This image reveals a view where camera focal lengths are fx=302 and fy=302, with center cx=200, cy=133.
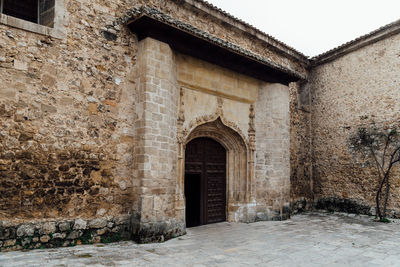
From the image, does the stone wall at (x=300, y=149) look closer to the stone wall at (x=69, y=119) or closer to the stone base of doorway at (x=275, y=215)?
the stone base of doorway at (x=275, y=215)

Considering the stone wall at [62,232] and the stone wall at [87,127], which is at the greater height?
the stone wall at [87,127]

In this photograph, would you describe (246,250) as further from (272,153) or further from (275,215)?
(272,153)

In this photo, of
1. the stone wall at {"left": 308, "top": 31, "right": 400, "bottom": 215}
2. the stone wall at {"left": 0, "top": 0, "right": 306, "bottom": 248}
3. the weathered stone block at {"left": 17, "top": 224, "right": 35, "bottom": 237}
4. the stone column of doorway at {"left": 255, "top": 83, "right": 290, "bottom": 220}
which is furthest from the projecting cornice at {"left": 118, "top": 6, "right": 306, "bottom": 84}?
the weathered stone block at {"left": 17, "top": 224, "right": 35, "bottom": 237}

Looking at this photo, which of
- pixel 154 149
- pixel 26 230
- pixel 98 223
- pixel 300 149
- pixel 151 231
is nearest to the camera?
pixel 26 230

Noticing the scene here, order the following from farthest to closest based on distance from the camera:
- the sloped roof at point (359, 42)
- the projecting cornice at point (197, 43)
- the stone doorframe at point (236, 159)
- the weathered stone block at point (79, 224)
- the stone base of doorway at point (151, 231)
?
the sloped roof at point (359, 42) < the stone doorframe at point (236, 159) < the projecting cornice at point (197, 43) < the stone base of doorway at point (151, 231) < the weathered stone block at point (79, 224)

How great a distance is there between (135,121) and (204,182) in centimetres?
285

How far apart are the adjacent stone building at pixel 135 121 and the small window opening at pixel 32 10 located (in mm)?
23

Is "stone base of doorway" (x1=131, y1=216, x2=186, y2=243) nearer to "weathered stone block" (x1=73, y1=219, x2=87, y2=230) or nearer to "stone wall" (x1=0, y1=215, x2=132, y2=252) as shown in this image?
"stone wall" (x1=0, y1=215, x2=132, y2=252)

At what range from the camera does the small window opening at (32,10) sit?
18.0ft

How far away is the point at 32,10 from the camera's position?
19.9ft

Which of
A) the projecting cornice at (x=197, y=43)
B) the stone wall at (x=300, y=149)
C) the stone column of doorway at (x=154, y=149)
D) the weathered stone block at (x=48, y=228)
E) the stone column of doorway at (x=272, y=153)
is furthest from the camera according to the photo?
the stone wall at (x=300, y=149)

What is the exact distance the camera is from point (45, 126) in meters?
5.07

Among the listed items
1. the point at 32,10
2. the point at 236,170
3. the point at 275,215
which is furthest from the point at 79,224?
the point at 275,215

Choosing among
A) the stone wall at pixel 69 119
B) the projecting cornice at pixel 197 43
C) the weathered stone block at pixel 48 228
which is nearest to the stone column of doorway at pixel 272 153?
the projecting cornice at pixel 197 43
